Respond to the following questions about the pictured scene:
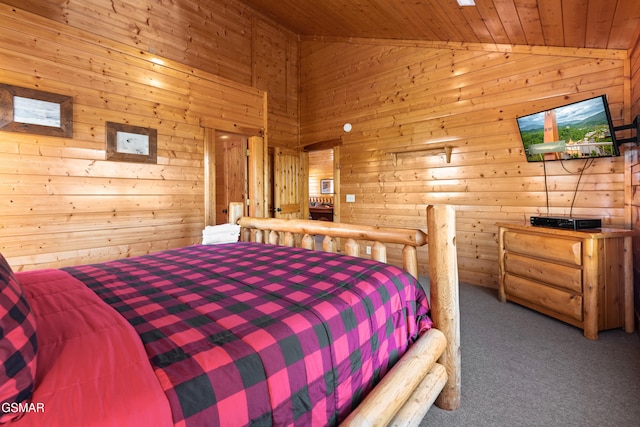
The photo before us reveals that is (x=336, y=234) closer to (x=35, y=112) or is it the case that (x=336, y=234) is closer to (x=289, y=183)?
(x=35, y=112)

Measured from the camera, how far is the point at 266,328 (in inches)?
35.2

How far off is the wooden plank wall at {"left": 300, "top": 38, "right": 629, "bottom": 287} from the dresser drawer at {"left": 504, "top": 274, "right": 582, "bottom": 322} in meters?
0.67

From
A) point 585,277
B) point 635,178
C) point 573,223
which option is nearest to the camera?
point 585,277

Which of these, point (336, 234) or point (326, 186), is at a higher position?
point (326, 186)

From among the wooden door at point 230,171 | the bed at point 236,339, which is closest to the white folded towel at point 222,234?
the bed at point 236,339

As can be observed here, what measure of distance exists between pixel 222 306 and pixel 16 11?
353cm

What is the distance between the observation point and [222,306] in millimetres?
1069

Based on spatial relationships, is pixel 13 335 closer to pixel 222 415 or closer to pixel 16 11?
pixel 222 415

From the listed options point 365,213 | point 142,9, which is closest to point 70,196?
point 142,9

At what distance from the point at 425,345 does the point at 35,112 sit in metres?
3.72

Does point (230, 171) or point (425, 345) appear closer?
point (425, 345)

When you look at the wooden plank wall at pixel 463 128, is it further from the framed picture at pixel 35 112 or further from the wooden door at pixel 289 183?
the framed picture at pixel 35 112

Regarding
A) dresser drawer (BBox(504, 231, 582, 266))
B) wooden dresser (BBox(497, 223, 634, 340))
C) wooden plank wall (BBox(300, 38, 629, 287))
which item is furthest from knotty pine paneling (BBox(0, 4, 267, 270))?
wooden dresser (BBox(497, 223, 634, 340))

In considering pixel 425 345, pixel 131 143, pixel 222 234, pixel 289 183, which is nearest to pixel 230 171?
pixel 289 183
